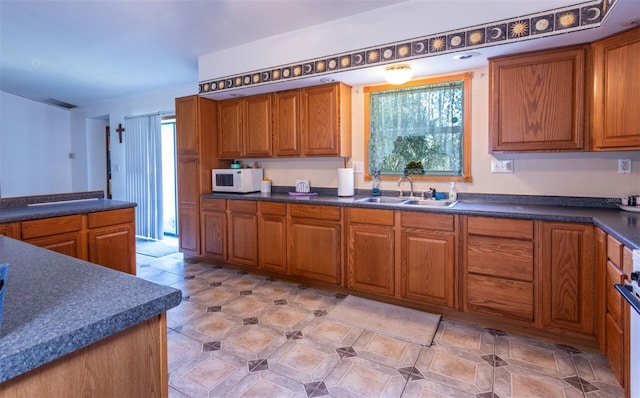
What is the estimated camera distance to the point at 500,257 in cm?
249

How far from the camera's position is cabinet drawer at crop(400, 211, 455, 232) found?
267 centimetres

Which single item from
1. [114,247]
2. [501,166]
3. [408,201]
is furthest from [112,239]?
[501,166]

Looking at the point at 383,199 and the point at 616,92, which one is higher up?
the point at 616,92

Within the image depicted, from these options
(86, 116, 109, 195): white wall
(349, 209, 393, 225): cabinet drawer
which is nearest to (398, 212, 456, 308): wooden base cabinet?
(349, 209, 393, 225): cabinet drawer

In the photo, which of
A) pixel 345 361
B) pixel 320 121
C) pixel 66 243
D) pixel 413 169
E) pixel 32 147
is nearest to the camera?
pixel 345 361

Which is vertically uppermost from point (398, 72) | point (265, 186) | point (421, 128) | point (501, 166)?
point (398, 72)

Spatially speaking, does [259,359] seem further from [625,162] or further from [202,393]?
[625,162]

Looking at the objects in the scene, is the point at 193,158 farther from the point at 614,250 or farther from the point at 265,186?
the point at 614,250

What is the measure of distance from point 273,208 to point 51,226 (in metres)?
1.82

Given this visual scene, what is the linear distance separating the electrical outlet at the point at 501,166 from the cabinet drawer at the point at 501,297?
0.97 metres

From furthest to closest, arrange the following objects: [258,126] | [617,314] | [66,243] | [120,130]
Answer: [120,130]
[258,126]
[66,243]
[617,314]

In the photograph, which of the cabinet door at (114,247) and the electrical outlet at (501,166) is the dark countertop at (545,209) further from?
the cabinet door at (114,247)

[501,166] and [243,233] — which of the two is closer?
[501,166]

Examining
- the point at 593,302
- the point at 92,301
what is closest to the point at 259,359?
the point at 92,301
